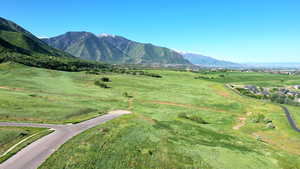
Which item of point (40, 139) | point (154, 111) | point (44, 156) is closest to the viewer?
point (44, 156)

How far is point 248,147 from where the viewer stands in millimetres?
36188

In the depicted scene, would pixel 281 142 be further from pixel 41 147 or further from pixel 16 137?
pixel 16 137

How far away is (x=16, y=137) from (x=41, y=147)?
761 centimetres

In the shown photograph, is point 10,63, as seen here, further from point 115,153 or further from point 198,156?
point 198,156

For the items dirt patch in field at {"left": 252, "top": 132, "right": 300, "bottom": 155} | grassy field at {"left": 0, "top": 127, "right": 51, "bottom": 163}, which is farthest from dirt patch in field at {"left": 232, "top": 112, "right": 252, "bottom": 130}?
grassy field at {"left": 0, "top": 127, "right": 51, "bottom": 163}

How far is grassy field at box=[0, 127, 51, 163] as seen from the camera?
24.5 m

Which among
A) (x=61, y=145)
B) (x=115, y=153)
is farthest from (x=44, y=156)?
(x=115, y=153)

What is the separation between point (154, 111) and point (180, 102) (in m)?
24.3

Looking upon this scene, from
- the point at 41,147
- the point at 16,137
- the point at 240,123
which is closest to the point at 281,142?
the point at 240,123

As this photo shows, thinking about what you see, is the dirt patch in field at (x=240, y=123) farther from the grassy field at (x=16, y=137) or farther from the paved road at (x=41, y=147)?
the grassy field at (x=16, y=137)

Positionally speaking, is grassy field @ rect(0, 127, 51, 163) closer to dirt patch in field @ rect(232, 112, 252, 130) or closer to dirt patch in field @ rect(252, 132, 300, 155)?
dirt patch in field @ rect(252, 132, 300, 155)

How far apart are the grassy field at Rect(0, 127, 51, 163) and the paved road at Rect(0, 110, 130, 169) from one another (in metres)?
0.99

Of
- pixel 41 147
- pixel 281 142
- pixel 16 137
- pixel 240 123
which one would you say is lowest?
pixel 240 123

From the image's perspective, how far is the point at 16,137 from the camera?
29188 millimetres
